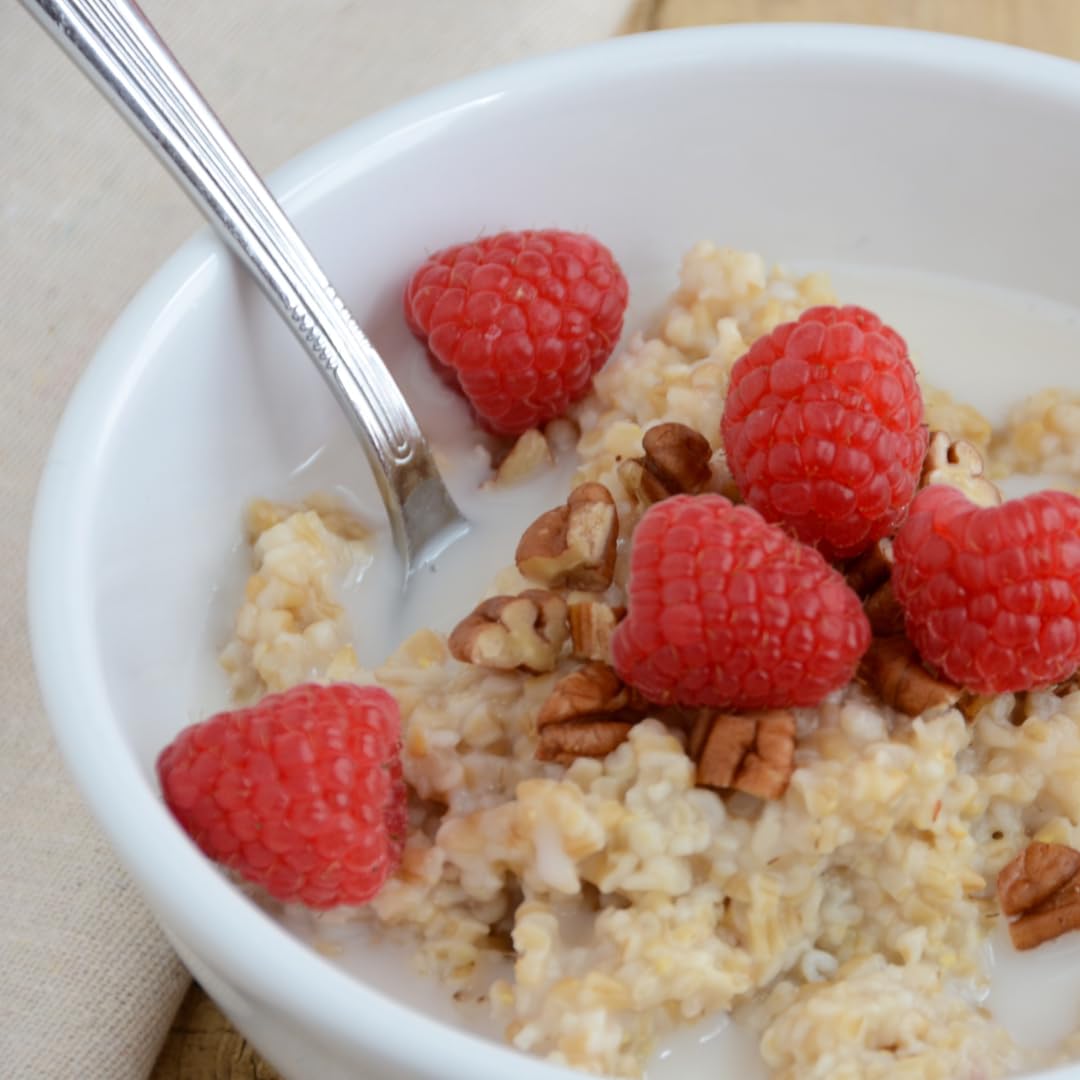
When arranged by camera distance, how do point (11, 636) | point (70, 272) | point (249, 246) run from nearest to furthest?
1. point (249, 246)
2. point (11, 636)
3. point (70, 272)

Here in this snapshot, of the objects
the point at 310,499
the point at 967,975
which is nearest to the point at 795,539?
the point at 967,975

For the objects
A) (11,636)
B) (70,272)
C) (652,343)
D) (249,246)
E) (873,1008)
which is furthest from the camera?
(70,272)

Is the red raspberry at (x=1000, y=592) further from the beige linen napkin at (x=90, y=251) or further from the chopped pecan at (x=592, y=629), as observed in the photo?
the beige linen napkin at (x=90, y=251)

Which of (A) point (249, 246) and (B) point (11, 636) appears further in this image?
(B) point (11, 636)

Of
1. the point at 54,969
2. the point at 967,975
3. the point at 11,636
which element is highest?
the point at 11,636

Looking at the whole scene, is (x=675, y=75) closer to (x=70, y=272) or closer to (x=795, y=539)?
(x=795, y=539)

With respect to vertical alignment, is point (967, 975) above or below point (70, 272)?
below
